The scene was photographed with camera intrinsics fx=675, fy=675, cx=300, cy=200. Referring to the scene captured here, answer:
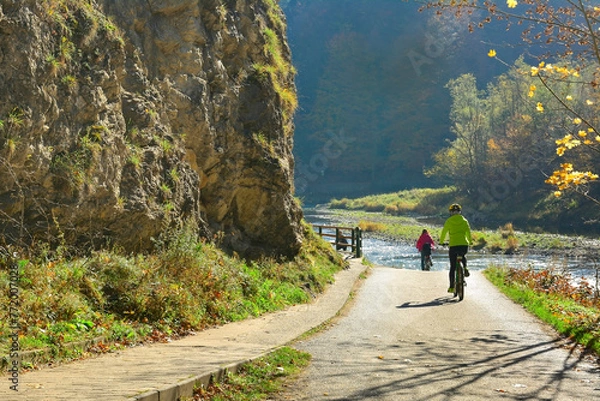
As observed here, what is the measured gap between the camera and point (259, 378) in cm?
713

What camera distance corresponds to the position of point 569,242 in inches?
1531

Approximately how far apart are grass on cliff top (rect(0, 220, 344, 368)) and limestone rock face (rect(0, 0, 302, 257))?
2.12 ft

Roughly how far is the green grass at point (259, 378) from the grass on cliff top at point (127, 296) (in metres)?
1.82

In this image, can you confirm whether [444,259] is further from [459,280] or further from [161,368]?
[161,368]

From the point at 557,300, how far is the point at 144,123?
380 inches

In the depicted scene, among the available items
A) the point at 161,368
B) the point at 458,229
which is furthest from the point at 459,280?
the point at 161,368

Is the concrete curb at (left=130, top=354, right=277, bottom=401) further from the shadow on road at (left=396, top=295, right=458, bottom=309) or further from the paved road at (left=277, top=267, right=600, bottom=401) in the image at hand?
the shadow on road at (left=396, top=295, right=458, bottom=309)

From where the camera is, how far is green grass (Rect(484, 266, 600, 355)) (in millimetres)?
10391

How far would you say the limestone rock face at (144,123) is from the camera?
379 inches

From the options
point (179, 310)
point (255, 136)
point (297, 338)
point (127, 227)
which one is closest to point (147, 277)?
point (179, 310)

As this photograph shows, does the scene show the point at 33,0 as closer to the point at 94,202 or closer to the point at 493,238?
the point at 94,202

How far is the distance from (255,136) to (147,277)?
7.53 metres

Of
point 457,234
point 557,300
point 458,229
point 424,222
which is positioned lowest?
point 557,300

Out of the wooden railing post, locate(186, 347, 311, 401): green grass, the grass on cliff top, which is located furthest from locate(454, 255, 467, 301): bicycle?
the wooden railing post
